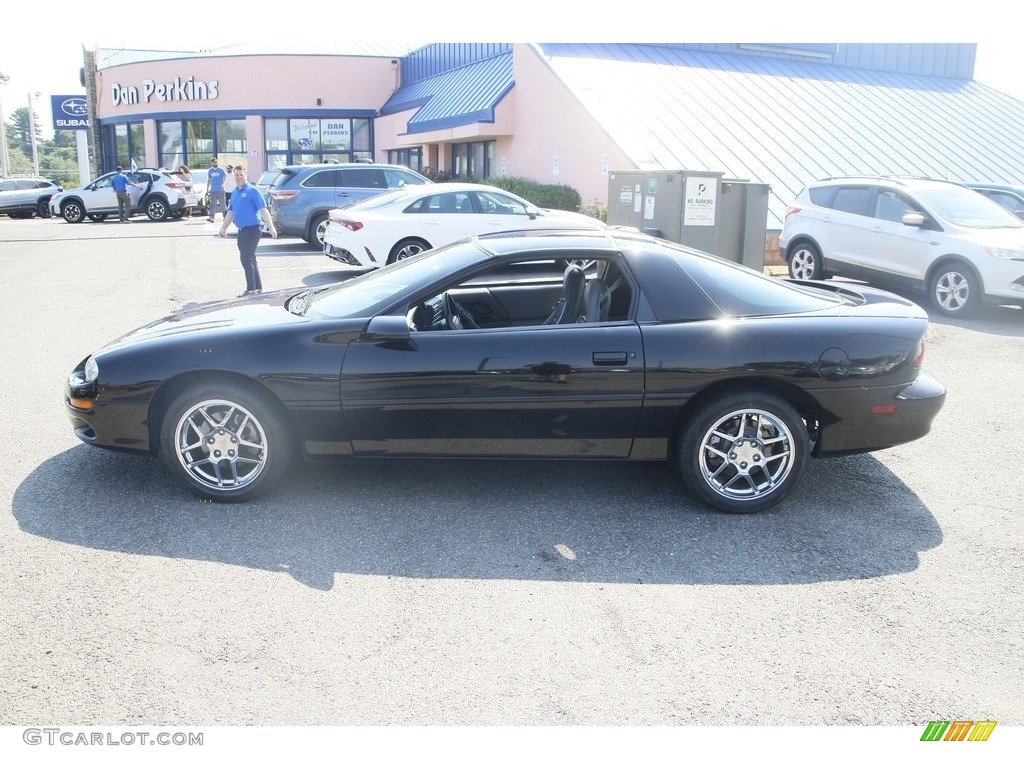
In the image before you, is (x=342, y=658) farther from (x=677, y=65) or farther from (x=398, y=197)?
(x=677, y=65)

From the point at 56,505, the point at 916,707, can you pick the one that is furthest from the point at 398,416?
the point at 916,707

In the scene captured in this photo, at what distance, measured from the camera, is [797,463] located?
4664 mm

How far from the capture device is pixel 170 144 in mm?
38188

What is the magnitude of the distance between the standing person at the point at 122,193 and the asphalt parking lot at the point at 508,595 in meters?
22.3

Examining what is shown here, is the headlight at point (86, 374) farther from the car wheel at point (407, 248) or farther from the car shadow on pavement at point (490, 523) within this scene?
the car wheel at point (407, 248)

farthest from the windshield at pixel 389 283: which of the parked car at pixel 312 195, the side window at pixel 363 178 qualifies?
the side window at pixel 363 178

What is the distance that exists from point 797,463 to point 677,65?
20750 mm

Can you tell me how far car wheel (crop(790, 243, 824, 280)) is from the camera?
12602 mm

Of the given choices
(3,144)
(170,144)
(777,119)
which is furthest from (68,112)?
(777,119)

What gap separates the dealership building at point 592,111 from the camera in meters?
19.6

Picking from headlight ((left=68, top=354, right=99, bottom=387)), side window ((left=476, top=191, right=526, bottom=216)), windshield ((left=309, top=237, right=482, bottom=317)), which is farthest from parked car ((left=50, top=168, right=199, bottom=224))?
headlight ((left=68, top=354, right=99, bottom=387))

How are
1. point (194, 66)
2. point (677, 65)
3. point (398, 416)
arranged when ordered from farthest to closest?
point (194, 66)
point (677, 65)
point (398, 416)

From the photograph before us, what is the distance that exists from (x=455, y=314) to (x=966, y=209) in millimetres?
8734

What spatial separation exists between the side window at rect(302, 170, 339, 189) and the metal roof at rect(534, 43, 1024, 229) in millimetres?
5845
